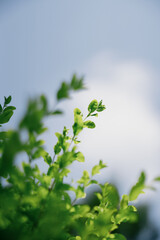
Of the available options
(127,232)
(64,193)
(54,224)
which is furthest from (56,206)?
(127,232)

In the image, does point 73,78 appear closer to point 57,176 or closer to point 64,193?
point 57,176

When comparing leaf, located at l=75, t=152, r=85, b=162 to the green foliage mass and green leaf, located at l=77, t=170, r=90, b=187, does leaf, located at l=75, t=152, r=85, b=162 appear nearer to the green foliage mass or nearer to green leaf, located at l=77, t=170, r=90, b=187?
the green foliage mass

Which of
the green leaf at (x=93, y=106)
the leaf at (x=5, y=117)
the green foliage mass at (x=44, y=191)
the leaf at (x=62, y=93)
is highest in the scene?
the green leaf at (x=93, y=106)

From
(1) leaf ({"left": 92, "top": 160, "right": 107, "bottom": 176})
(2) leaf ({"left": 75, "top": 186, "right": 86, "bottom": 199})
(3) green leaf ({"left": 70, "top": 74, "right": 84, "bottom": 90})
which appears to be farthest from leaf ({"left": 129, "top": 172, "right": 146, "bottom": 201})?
(3) green leaf ({"left": 70, "top": 74, "right": 84, "bottom": 90})

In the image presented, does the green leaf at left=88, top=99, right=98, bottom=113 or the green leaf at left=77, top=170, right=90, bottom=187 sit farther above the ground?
the green leaf at left=88, top=99, right=98, bottom=113

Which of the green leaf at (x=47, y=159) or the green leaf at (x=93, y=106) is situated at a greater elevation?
the green leaf at (x=93, y=106)

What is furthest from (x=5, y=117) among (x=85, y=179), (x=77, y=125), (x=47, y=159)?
(x=85, y=179)

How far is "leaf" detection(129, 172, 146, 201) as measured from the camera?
1.24 metres

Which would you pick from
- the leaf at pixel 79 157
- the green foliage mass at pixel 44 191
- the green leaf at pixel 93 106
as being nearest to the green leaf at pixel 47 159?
the green foliage mass at pixel 44 191

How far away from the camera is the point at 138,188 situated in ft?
4.27

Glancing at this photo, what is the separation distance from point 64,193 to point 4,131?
0.67 metres

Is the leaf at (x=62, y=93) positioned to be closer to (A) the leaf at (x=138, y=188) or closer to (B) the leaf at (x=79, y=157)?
(B) the leaf at (x=79, y=157)

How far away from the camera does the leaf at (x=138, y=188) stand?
1.24 m

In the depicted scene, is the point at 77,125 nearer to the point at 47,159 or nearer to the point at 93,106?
the point at 93,106
